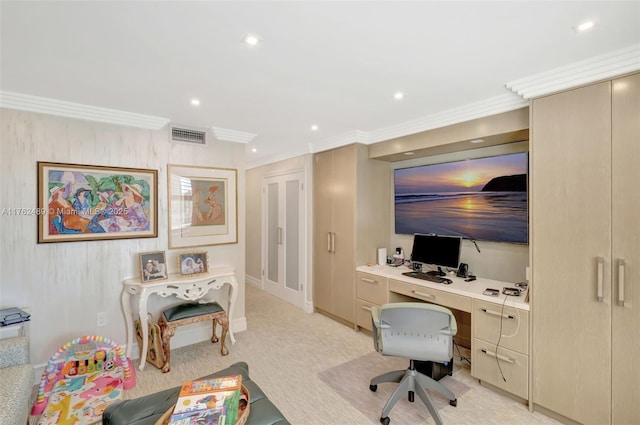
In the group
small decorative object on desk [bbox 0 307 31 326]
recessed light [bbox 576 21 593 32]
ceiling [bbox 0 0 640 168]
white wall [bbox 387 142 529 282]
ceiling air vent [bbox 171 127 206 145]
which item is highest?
ceiling [bbox 0 0 640 168]

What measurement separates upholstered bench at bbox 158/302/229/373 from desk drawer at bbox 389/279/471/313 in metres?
1.83

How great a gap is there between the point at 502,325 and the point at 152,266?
3.22 metres

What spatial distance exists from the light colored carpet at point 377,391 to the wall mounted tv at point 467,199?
1.46 m

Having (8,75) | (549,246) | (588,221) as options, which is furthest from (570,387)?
(8,75)

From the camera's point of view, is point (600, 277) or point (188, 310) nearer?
point (600, 277)

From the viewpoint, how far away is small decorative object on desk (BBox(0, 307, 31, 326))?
2246mm

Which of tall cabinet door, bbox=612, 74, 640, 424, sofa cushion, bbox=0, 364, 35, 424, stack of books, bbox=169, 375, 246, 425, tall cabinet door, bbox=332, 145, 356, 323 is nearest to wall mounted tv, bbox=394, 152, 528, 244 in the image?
tall cabinet door, bbox=332, 145, 356, 323

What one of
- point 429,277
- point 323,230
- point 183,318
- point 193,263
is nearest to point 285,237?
point 323,230

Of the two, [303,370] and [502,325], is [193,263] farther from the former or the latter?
[502,325]

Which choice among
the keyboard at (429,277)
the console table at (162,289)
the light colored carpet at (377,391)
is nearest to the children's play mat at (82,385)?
the console table at (162,289)

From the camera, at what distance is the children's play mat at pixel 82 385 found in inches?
72.9

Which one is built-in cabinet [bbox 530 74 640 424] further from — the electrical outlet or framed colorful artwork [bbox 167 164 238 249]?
the electrical outlet

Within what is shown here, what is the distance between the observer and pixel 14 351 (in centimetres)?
205

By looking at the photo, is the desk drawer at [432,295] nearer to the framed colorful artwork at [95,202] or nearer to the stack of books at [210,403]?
the stack of books at [210,403]
